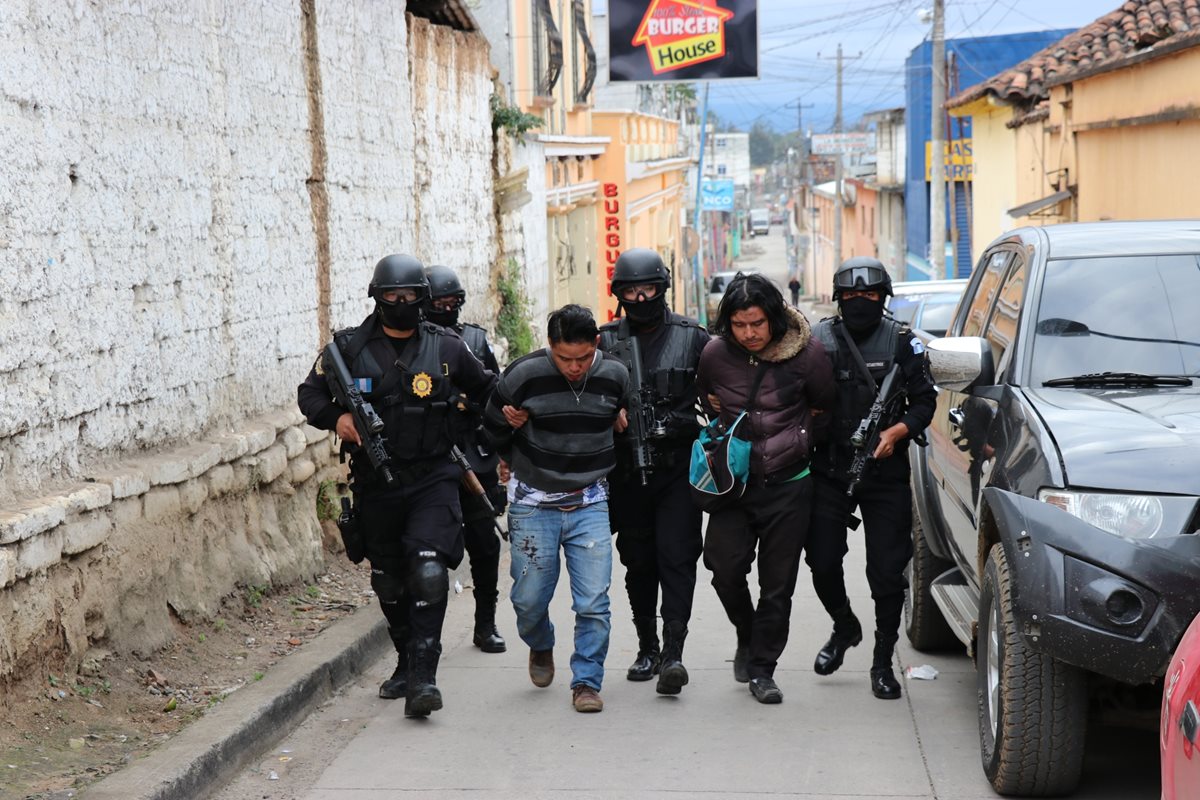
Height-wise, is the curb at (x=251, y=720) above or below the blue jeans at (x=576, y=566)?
below

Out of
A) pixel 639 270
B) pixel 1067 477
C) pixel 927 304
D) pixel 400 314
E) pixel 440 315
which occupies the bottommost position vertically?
pixel 927 304

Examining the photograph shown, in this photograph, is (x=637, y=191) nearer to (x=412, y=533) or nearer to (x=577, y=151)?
(x=577, y=151)

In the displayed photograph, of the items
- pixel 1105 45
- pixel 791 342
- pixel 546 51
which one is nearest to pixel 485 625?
pixel 791 342

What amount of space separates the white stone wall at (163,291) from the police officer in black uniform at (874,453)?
9.33 ft

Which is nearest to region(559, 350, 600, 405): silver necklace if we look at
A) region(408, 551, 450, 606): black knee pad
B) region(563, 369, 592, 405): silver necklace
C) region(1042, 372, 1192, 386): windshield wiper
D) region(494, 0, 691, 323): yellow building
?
region(563, 369, 592, 405): silver necklace

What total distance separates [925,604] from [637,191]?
1090 inches

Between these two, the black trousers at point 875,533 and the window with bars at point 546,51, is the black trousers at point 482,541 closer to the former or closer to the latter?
the black trousers at point 875,533

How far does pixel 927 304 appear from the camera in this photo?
13812mm

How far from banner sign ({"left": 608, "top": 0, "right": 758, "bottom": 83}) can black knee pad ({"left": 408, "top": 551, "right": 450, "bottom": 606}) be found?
19.3 meters

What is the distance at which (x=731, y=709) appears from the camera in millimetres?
6547

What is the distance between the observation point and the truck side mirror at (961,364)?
571cm

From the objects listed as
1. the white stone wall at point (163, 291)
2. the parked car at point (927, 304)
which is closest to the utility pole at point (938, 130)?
the parked car at point (927, 304)

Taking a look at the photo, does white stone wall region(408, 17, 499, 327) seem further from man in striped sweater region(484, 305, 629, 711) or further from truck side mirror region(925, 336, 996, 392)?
truck side mirror region(925, 336, 996, 392)

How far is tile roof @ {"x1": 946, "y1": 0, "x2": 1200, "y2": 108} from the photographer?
15945mm
